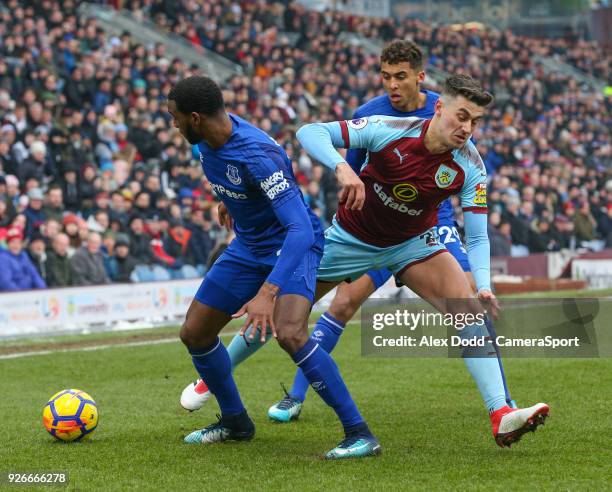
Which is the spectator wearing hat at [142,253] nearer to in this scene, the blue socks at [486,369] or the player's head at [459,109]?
the blue socks at [486,369]

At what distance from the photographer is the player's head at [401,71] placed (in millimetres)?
7945

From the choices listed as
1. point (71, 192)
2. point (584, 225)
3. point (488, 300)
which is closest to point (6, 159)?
point (71, 192)

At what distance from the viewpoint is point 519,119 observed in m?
32.4

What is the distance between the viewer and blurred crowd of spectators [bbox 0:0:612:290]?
1669 centimetres

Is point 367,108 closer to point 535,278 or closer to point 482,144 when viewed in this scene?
point 535,278

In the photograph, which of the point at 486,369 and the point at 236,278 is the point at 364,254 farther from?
the point at 486,369

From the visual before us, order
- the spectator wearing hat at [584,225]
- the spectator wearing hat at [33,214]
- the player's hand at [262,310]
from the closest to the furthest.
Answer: the player's hand at [262,310], the spectator wearing hat at [33,214], the spectator wearing hat at [584,225]

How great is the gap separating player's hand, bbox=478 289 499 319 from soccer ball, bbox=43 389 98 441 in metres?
2.60

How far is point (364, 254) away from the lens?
24.4ft

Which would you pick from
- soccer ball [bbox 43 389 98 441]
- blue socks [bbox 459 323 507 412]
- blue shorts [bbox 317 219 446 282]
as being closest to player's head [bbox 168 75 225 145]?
blue shorts [bbox 317 219 446 282]

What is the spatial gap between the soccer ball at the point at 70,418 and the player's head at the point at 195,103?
6.59 ft

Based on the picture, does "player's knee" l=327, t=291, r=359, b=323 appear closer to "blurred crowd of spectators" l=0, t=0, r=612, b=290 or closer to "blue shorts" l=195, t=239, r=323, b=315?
"blue shorts" l=195, t=239, r=323, b=315

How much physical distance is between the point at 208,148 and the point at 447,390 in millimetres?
3785

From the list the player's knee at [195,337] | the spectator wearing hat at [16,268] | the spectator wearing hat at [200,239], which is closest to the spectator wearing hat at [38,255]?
the spectator wearing hat at [16,268]
